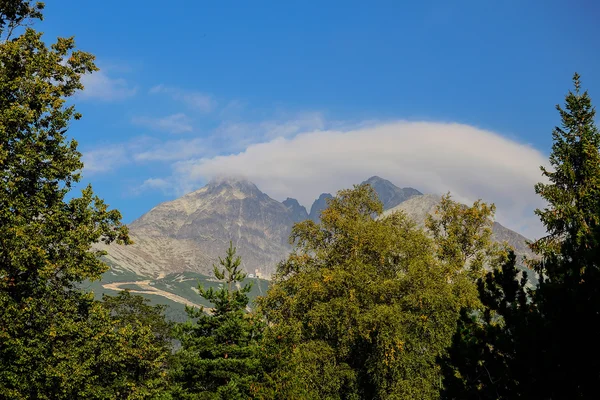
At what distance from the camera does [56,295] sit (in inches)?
1018

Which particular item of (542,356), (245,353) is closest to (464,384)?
(542,356)

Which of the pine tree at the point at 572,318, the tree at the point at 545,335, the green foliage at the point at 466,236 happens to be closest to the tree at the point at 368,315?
the green foliage at the point at 466,236

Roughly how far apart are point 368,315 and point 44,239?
18.1m

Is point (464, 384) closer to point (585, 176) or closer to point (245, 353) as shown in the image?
point (245, 353)

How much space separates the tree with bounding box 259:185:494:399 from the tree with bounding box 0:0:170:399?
977 cm

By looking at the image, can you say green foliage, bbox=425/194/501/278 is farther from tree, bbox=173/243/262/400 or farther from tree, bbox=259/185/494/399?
tree, bbox=173/243/262/400

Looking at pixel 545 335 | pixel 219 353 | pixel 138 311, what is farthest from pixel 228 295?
pixel 138 311

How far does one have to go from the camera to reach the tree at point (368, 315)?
2938 centimetres

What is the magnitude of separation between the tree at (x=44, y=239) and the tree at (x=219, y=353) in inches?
178

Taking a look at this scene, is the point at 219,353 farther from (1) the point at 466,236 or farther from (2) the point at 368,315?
(1) the point at 466,236

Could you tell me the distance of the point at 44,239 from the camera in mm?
24812

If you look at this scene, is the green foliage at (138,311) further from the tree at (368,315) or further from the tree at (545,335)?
the tree at (545,335)

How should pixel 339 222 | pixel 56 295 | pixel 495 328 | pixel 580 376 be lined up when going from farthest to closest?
pixel 339 222 → pixel 56 295 → pixel 495 328 → pixel 580 376

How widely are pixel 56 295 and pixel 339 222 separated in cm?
1888
